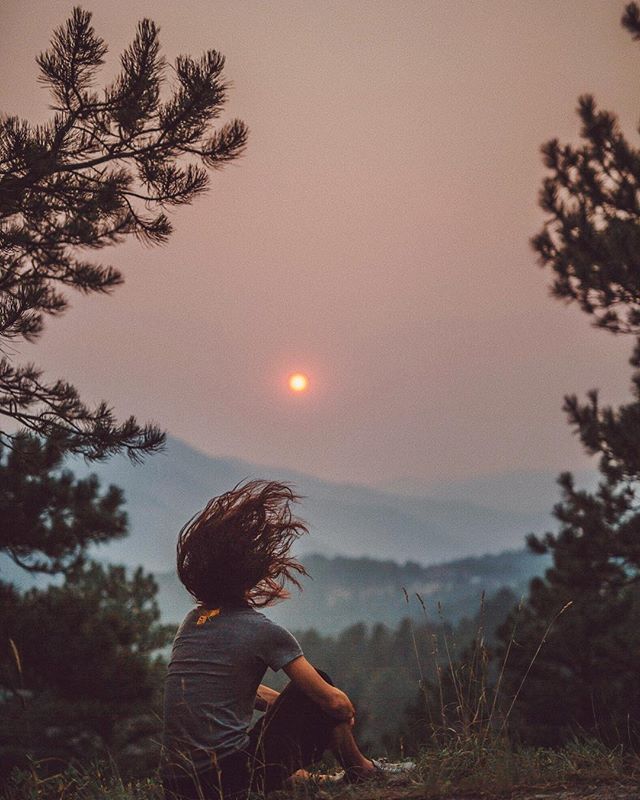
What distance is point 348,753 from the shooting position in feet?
11.8

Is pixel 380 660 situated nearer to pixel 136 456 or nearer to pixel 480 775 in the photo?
pixel 136 456

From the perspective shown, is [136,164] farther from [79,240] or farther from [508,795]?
[508,795]

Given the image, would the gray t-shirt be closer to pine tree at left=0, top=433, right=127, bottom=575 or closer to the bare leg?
the bare leg

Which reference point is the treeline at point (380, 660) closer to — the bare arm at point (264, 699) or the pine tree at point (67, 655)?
the pine tree at point (67, 655)

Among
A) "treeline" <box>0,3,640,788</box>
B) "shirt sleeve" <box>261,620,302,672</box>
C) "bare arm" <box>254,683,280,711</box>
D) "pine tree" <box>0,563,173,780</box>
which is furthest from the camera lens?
"pine tree" <box>0,563,173,780</box>

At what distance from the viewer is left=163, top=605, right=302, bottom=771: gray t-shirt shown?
3.33 metres

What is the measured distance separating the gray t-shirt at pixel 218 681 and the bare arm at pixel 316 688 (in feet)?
0.17

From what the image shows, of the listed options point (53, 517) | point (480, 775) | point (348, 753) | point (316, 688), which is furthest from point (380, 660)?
point (316, 688)

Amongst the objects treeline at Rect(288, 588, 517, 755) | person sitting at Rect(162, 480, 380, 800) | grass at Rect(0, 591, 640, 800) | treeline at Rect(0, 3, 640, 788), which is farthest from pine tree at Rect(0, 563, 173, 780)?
treeline at Rect(288, 588, 517, 755)

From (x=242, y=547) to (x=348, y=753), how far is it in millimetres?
1075

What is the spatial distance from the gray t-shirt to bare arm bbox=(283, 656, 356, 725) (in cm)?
5

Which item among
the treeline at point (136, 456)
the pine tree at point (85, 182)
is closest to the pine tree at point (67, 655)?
the treeline at point (136, 456)

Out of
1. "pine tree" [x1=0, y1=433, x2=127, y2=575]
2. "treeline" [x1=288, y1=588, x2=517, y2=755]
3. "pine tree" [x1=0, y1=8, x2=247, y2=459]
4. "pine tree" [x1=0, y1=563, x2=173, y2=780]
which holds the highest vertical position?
"pine tree" [x1=0, y1=8, x2=247, y2=459]

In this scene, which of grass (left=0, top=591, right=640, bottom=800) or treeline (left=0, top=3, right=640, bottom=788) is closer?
grass (left=0, top=591, right=640, bottom=800)
